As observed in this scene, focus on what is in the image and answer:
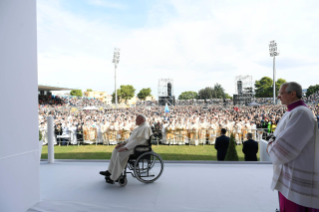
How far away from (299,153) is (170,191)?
83.6 inches

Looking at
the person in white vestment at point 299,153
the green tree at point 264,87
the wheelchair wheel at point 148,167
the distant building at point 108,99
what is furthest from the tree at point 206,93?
the person in white vestment at point 299,153

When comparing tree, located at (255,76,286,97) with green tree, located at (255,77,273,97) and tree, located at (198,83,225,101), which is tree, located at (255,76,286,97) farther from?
tree, located at (198,83,225,101)

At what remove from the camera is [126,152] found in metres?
4.20

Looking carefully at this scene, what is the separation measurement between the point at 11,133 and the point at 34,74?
83cm

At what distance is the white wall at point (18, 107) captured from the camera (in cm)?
266

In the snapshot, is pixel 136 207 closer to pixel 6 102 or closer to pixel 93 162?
pixel 6 102

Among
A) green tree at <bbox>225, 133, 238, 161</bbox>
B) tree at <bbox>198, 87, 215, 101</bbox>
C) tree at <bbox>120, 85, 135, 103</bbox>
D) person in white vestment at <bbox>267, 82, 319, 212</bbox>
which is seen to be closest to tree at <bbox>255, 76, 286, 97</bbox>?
tree at <bbox>198, 87, 215, 101</bbox>

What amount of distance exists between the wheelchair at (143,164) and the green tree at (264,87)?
6613 cm

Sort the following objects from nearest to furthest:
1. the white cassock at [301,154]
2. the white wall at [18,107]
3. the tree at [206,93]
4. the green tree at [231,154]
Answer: the white cassock at [301,154] < the white wall at [18,107] < the green tree at [231,154] < the tree at [206,93]

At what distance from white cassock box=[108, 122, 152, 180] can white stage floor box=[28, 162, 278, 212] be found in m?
0.27

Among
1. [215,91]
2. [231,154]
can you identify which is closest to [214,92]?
[215,91]

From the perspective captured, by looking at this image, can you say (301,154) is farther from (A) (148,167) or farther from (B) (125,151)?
(B) (125,151)

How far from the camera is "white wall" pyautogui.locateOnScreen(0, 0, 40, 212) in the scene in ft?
8.73

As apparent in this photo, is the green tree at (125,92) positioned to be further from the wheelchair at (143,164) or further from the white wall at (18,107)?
the white wall at (18,107)
